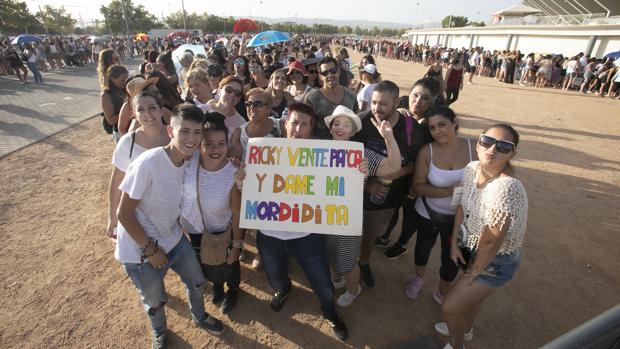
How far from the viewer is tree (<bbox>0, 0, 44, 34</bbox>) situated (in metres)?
48.9

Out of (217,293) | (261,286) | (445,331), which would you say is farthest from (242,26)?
(445,331)

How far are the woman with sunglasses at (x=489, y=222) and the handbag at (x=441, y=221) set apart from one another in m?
0.34

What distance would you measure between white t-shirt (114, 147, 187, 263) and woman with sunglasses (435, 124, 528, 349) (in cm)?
249

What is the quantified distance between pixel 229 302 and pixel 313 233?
4.78ft

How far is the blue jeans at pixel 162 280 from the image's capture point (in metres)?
2.66

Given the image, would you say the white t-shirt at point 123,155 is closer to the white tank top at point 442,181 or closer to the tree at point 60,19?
the white tank top at point 442,181

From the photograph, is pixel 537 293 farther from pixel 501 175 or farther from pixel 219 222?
pixel 219 222

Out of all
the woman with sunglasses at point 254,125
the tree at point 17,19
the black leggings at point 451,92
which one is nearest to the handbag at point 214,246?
the woman with sunglasses at point 254,125

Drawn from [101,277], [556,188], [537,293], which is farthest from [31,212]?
[556,188]

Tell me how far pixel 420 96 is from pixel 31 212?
21.9 feet

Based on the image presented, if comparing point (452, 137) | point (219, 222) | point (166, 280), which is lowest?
point (166, 280)

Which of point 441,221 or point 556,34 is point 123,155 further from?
point 556,34

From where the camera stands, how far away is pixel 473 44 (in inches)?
1791

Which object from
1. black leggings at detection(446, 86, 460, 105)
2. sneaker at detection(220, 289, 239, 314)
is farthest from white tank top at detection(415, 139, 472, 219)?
black leggings at detection(446, 86, 460, 105)
